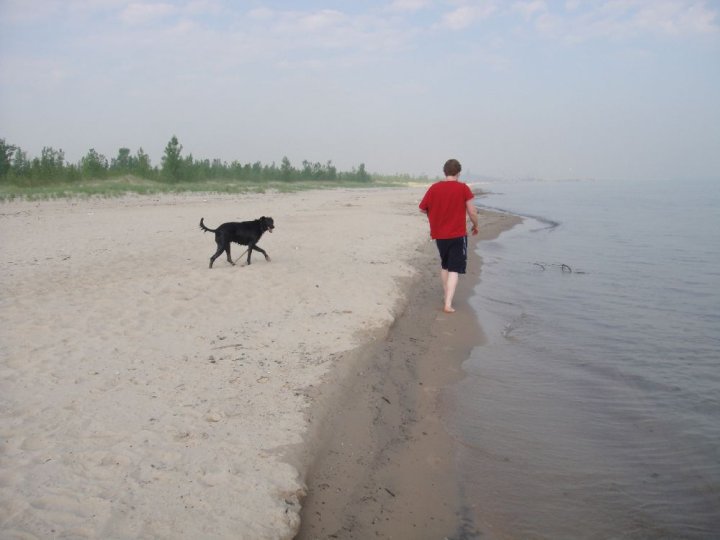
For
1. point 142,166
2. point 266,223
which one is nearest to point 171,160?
point 142,166

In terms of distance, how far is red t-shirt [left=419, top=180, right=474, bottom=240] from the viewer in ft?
23.5

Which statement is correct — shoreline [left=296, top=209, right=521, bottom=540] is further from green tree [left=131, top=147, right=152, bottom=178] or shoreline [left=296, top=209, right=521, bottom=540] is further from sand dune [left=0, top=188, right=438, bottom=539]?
Answer: green tree [left=131, top=147, right=152, bottom=178]

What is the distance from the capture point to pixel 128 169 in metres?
37.7

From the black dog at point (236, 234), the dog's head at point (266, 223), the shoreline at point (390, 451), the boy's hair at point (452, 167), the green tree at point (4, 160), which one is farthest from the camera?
the green tree at point (4, 160)

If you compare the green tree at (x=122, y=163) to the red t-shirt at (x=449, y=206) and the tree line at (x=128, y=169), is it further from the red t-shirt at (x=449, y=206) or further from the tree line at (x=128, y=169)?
the red t-shirt at (x=449, y=206)

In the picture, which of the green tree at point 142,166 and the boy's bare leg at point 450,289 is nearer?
the boy's bare leg at point 450,289

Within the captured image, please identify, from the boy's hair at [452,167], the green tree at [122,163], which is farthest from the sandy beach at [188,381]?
the green tree at [122,163]

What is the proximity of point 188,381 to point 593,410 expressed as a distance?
11.6ft

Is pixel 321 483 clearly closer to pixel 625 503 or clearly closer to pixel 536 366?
pixel 625 503

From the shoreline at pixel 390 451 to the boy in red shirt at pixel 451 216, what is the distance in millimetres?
1447

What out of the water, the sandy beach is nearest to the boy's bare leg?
the sandy beach

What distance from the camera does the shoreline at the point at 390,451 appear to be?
2.92 meters

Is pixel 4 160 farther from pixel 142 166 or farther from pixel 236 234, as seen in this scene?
pixel 236 234

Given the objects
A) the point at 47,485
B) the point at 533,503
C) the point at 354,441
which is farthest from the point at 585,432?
the point at 47,485
